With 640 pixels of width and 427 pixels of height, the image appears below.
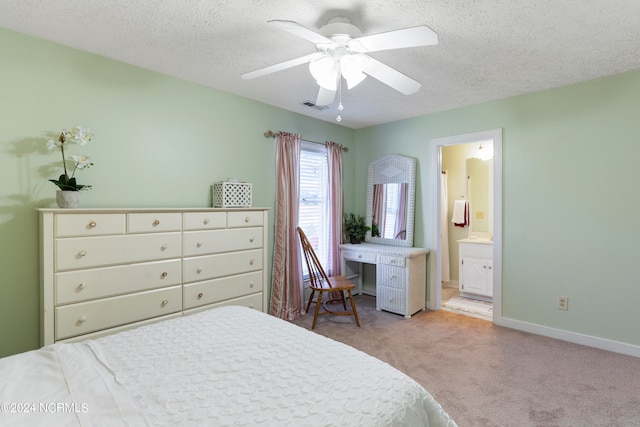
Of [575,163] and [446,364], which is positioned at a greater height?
[575,163]

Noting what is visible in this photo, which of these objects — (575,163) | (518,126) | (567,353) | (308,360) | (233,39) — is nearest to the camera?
(308,360)

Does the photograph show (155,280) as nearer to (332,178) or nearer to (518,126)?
(332,178)

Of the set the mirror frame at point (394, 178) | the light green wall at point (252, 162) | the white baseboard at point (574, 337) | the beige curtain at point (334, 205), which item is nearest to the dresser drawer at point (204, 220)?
the light green wall at point (252, 162)

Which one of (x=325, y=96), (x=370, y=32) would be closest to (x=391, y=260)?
(x=325, y=96)

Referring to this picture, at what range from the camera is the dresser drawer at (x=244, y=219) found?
282 centimetres

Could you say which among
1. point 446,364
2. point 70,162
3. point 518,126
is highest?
point 518,126

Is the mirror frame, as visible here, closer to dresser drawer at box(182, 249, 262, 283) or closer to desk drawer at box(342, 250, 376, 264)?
desk drawer at box(342, 250, 376, 264)

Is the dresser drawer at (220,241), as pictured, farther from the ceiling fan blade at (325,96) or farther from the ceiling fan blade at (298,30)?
the ceiling fan blade at (298,30)

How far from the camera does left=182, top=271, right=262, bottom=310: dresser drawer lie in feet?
8.32

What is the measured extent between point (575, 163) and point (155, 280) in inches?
149

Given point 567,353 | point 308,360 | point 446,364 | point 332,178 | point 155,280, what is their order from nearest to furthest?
point 308,360 < point 155,280 < point 446,364 < point 567,353 < point 332,178

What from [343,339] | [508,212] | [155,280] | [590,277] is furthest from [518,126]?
[155,280]

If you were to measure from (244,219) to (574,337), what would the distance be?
3261 millimetres

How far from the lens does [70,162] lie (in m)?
2.32
